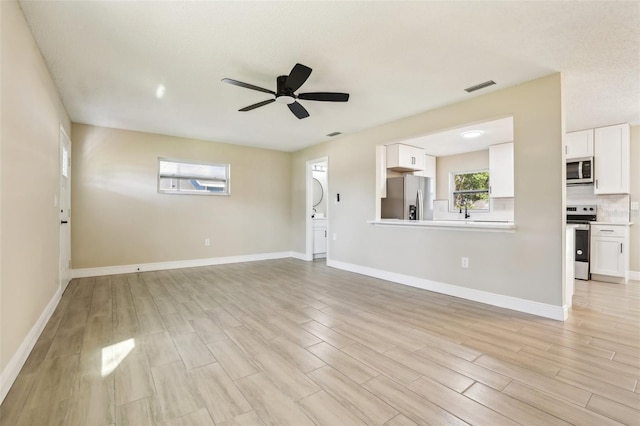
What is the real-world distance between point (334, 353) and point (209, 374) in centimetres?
87

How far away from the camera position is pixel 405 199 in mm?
4977

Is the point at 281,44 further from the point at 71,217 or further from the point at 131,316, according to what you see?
the point at 71,217

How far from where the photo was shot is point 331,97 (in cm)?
290

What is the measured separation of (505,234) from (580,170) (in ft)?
8.90

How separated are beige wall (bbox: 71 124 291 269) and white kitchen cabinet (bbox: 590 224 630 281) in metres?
5.59

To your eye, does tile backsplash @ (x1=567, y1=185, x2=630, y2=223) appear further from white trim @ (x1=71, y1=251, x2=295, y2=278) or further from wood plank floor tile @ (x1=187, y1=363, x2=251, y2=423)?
wood plank floor tile @ (x1=187, y1=363, x2=251, y2=423)

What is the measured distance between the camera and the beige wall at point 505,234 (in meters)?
2.86

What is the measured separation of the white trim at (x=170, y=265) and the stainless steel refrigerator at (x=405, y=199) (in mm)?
2652

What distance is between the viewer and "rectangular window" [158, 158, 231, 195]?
17.2 feet

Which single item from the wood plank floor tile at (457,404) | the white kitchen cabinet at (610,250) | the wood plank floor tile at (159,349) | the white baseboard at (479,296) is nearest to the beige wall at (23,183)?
the wood plank floor tile at (159,349)

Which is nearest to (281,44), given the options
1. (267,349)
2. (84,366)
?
(267,349)

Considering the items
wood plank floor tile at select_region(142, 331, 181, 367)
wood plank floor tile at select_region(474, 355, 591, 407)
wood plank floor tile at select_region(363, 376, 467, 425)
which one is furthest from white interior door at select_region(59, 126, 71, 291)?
wood plank floor tile at select_region(474, 355, 591, 407)

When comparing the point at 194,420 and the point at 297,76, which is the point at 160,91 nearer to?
the point at 297,76

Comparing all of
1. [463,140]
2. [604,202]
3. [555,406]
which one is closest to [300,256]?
[463,140]
